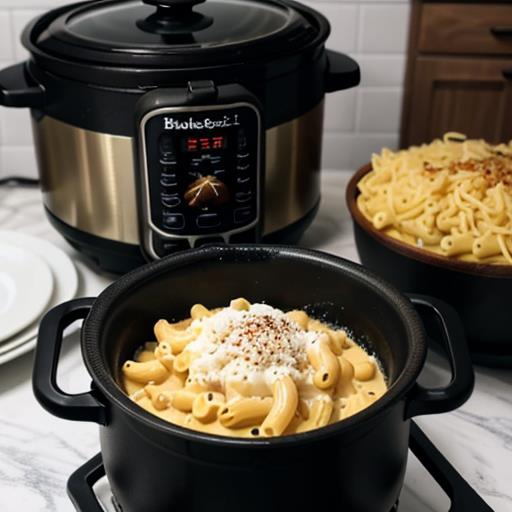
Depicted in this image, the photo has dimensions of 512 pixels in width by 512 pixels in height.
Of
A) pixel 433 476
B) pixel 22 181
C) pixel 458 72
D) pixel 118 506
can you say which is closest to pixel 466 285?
pixel 433 476

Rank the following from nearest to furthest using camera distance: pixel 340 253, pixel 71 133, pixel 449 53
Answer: pixel 71 133 < pixel 340 253 < pixel 449 53

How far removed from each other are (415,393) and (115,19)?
620 millimetres

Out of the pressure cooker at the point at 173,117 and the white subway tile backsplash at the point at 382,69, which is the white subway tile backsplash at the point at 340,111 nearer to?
the white subway tile backsplash at the point at 382,69

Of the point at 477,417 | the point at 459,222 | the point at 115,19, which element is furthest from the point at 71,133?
the point at 477,417

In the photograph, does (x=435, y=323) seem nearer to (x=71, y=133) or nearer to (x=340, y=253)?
(x=340, y=253)

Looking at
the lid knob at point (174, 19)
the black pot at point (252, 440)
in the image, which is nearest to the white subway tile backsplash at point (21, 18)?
the lid knob at point (174, 19)

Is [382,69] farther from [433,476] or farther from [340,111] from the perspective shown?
[433,476]

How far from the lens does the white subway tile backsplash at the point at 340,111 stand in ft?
4.66

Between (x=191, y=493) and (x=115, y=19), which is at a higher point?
(x=115, y=19)

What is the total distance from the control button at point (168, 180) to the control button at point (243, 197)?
0.07 metres

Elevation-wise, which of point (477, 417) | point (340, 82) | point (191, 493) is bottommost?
point (477, 417)

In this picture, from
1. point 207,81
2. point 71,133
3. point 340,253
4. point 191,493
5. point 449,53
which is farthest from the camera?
point 449,53

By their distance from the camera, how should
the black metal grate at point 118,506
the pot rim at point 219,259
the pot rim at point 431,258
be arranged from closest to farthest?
the pot rim at point 219,259 → the black metal grate at point 118,506 → the pot rim at point 431,258

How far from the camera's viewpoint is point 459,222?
0.85m
